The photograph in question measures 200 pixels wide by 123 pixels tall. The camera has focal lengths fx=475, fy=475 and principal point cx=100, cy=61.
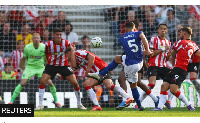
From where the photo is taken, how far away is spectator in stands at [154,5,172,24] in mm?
14248

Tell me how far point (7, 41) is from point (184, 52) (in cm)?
658

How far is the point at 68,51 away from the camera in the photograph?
10.4 meters

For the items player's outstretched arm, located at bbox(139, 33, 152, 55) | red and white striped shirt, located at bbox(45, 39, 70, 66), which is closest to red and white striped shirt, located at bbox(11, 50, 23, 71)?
red and white striped shirt, located at bbox(45, 39, 70, 66)

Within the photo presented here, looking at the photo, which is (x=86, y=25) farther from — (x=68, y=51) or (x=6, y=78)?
(x=68, y=51)

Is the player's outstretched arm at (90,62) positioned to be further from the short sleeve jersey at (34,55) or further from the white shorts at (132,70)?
the short sleeve jersey at (34,55)

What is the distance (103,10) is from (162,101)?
21.1ft

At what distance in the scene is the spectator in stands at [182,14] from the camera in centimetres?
1401

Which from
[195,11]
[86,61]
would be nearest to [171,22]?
[195,11]

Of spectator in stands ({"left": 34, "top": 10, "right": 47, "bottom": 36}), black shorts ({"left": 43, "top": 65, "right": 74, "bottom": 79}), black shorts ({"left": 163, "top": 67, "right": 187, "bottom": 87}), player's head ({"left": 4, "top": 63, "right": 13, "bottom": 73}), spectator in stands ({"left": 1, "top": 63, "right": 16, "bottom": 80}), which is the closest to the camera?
black shorts ({"left": 163, "top": 67, "right": 187, "bottom": 87})

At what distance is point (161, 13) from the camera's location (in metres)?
14.4

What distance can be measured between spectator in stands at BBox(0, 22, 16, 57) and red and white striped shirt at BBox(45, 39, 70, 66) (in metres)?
3.95

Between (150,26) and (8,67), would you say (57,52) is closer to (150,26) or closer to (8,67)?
(8,67)

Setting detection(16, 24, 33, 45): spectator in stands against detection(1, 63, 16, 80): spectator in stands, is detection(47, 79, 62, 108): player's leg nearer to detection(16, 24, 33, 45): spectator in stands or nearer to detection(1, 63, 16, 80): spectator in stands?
detection(1, 63, 16, 80): spectator in stands

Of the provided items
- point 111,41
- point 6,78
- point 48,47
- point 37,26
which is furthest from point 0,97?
point 111,41
